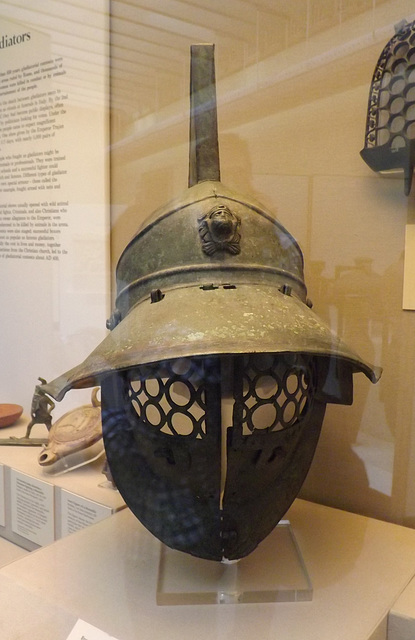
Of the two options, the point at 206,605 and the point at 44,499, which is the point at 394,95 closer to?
the point at 206,605

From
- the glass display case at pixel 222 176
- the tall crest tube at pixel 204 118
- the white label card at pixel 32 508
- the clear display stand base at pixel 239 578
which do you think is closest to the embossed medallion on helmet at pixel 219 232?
the tall crest tube at pixel 204 118

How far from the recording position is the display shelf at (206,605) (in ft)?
2.78

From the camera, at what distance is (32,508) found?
4.59ft

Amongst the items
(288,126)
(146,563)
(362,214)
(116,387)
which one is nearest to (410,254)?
(362,214)

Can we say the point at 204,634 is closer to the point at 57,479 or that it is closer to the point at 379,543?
the point at 379,543

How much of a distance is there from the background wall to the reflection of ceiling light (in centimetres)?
3

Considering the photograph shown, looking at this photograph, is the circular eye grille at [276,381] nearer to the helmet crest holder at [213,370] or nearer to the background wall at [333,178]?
the helmet crest holder at [213,370]

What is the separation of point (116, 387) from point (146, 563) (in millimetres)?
318

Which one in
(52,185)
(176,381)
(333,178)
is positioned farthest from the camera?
(52,185)

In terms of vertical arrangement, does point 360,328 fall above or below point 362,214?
below

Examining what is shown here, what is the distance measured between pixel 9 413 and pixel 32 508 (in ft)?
1.22

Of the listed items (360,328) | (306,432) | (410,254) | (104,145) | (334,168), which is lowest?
(306,432)

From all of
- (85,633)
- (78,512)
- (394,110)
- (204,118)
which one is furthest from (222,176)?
(85,633)

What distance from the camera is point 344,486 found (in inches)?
49.4
